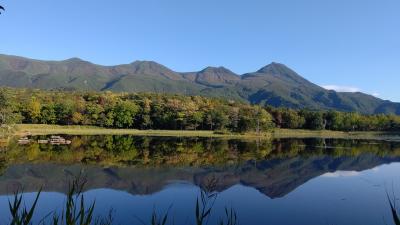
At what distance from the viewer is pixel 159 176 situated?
40375mm

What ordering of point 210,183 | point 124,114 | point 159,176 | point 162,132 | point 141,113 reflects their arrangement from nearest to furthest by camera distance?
point 210,183 < point 159,176 < point 162,132 < point 124,114 < point 141,113

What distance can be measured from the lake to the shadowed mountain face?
9 cm

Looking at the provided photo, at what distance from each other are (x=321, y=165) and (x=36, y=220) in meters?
42.9

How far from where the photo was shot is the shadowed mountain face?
33875 millimetres

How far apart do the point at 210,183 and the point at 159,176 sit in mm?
34371

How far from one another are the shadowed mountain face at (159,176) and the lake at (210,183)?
3.5 inches

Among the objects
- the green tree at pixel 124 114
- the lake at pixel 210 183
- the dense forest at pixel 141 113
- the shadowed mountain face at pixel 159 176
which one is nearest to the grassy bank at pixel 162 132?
the dense forest at pixel 141 113

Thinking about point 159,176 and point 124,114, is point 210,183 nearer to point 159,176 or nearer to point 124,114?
point 159,176

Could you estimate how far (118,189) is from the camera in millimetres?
32844

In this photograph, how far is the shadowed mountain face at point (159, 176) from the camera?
33875 mm

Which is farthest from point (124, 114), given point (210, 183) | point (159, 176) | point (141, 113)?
point (210, 183)

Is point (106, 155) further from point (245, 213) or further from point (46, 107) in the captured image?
point (46, 107)

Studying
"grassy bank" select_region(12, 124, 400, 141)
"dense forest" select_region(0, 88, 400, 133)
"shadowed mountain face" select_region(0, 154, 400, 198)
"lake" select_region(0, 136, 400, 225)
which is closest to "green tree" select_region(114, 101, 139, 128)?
"dense forest" select_region(0, 88, 400, 133)

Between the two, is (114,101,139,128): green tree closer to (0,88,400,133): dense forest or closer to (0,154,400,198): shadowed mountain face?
(0,88,400,133): dense forest
